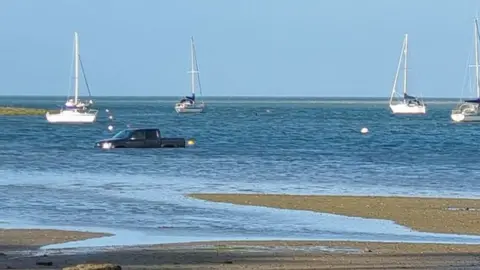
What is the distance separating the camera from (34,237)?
22781 mm

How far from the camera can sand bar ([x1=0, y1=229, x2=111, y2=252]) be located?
21.3 metres

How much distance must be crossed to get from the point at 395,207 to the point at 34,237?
11.5 m

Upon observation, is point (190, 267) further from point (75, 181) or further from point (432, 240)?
point (75, 181)

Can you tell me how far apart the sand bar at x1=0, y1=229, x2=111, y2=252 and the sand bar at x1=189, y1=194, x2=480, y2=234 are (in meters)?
7.13

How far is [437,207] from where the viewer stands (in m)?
31.5

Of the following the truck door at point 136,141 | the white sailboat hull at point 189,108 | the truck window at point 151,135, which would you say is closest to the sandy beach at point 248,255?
the truck door at point 136,141

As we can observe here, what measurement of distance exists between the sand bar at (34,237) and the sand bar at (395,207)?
7130 millimetres

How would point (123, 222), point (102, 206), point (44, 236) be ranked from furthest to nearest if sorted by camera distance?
1. point (102, 206)
2. point (123, 222)
3. point (44, 236)

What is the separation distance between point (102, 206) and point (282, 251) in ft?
37.5

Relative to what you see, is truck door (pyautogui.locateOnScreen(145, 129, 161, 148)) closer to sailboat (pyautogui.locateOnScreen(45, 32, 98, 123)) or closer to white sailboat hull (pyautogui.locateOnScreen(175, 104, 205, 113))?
sailboat (pyautogui.locateOnScreen(45, 32, 98, 123))

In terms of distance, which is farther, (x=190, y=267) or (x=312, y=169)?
(x=312, y=169)

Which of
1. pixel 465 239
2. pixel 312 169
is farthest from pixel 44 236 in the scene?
pixel 312 169

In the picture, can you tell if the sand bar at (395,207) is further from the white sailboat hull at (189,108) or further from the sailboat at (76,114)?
the white sailboat hull at (189,108)

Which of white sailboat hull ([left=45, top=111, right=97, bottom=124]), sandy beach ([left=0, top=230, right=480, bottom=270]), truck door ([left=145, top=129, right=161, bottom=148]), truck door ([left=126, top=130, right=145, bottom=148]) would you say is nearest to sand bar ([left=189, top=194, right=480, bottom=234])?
sandy beach ([left=0, top=230, right=480, bottom=270])
